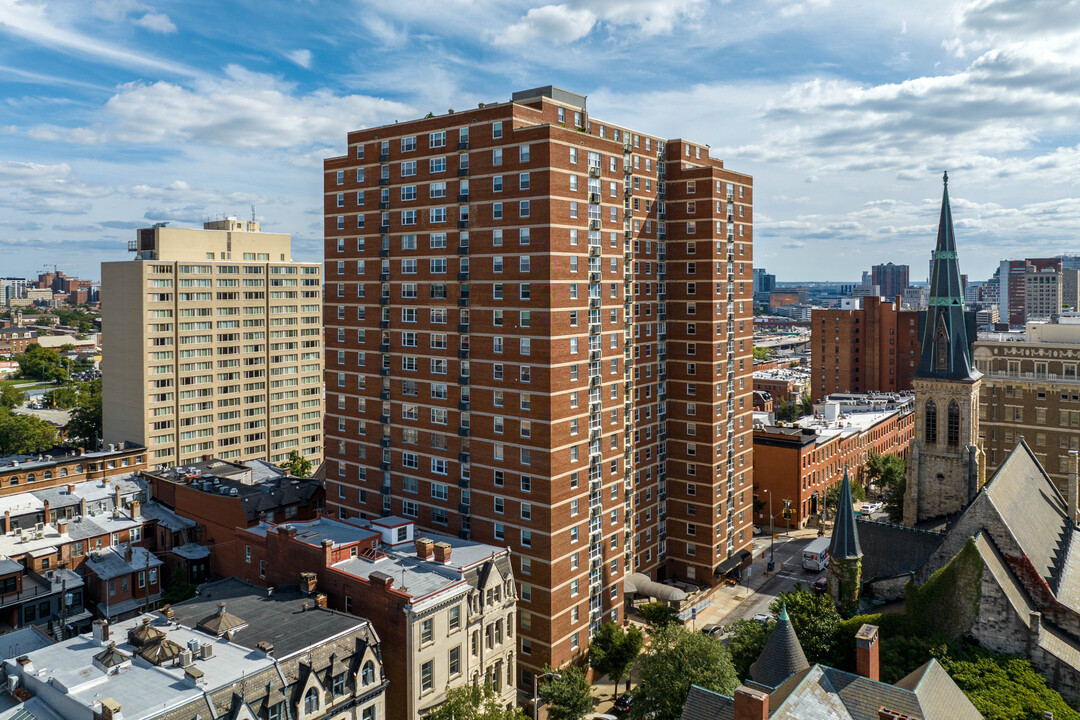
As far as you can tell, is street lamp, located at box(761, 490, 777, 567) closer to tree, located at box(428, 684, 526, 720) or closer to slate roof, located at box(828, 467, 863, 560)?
slate roof, located at box(828, 467, 863, 560)

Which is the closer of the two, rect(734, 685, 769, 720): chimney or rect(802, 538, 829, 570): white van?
rect(734, 685, 769, 720): chimney

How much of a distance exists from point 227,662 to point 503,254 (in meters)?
41.6

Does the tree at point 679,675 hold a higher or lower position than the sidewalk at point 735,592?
higher

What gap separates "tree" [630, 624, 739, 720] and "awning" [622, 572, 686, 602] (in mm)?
22074

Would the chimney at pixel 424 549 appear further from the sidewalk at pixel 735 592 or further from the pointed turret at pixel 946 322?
the pointed turret at pixel 946 322

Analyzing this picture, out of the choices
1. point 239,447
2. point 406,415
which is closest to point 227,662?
point 406,415

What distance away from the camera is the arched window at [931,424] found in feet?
267

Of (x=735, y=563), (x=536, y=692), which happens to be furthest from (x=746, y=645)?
(x=735, y=563)

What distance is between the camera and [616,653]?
6962cm

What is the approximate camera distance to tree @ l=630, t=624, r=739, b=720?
54500 mm

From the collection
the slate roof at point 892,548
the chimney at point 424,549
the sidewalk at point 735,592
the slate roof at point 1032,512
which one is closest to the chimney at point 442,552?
the chimney at point 424,549

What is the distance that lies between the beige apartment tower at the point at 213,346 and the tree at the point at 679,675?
98.2m

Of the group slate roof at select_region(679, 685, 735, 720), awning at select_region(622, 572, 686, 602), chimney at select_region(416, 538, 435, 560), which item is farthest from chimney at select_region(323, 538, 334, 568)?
slate roof at select_region(679, 685, 735, 720)

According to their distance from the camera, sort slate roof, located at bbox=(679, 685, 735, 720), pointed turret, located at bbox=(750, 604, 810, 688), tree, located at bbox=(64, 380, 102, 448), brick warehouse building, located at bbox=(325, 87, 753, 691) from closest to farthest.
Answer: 1. slate roof, located at bbox=(679, 685, 735, 720)
2. pointed turret, located at bbox=(750, 604, 810, 688)
3. brick warehouse building, located at bbox=(325, 87, 753, 691)
4. tree, located at bbox=(64, 380, 102, 448)
